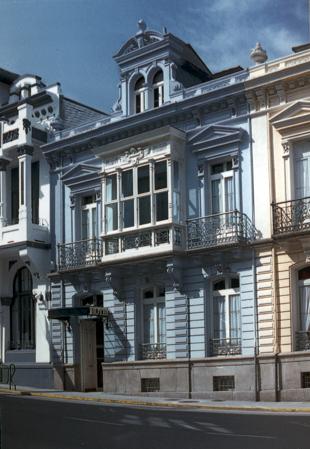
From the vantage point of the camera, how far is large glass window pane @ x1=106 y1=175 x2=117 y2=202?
24939mm

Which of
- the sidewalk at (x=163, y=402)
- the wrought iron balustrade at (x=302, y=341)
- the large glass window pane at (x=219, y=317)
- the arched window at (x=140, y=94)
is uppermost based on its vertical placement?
the arched window at (x=140, y=94)

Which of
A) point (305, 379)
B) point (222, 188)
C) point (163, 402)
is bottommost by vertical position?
point (163, 402)

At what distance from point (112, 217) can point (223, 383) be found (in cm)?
676

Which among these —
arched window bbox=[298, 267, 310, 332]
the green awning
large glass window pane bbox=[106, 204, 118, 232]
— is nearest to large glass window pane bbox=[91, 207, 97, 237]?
large glass window pane bbox=[106, 204, 118, 232]

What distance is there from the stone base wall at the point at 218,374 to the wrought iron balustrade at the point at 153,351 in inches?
14.0

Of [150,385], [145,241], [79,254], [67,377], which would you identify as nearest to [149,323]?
[150,385]

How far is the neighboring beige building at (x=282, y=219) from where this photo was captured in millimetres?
20766

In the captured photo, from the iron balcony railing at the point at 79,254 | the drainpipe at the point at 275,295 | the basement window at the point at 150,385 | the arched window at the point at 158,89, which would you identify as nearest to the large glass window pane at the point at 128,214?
the iron balcony railing at the point at 79,254

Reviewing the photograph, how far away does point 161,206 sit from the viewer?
23531 mm

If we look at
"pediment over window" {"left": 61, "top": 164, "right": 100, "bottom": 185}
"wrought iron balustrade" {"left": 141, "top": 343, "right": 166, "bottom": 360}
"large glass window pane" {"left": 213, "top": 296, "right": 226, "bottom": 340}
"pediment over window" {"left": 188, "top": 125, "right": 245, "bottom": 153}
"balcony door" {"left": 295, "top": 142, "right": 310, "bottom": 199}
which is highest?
"pediment over window" {"left": 188, "top": 125, "right": 245, "bottom": 153}

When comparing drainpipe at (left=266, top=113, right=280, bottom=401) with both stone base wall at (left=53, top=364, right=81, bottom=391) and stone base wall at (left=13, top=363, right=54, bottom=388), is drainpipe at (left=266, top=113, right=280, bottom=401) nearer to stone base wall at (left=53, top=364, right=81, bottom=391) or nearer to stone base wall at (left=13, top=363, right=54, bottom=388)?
stone base wall at (left=53, top=364, right=81, bottom=391)

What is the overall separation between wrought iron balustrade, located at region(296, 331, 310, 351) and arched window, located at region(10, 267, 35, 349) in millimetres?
11746

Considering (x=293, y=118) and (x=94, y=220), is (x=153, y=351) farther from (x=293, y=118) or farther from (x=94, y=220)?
(x=293, y=118)

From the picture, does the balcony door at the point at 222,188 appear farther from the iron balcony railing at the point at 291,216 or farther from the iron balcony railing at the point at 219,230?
the iron balcony railing at the point at 291,216
